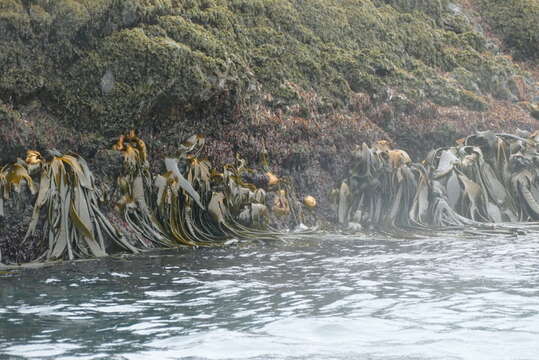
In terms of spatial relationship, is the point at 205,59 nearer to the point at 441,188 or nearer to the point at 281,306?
the point at 441,188

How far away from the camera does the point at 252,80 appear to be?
5.70m

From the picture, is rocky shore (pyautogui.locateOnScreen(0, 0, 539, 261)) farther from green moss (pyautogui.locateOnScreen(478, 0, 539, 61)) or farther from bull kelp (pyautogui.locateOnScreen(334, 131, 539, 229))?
green moss (pyautogui.locateOnScreen(478, 0, 539, 61))

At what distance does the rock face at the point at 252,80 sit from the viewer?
485 cm

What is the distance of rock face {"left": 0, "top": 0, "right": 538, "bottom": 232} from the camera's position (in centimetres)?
485

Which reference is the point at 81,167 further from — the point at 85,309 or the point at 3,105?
the point at 85,309

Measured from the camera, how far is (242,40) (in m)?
6.06

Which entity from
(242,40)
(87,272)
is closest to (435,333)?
(87,272)

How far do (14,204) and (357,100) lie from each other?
3.17 metres

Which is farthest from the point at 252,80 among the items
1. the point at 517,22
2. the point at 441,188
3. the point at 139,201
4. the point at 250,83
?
the point at 517,22

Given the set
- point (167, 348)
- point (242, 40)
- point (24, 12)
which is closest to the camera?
point (167, 348)

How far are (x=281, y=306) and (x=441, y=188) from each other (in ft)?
10.4

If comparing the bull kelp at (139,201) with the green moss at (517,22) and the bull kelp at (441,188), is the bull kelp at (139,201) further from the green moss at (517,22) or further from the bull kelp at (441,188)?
the green moss at (517,22)

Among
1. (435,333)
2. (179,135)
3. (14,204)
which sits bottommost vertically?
(435,333)

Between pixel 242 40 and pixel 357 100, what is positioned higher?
pixel 242 40
